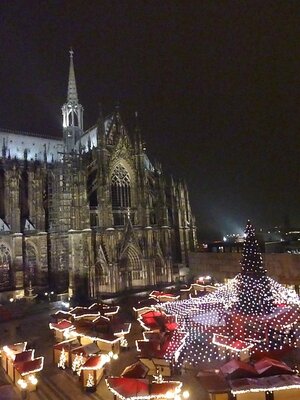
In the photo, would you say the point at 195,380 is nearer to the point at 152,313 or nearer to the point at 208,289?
the point at 152,313

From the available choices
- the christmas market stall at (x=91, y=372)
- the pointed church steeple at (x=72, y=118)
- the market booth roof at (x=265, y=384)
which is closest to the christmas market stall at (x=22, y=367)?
the christmas market stall at (x=91, y=372)

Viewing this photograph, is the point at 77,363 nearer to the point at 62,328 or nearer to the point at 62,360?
the point at 62,360

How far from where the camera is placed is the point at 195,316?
1030 inches

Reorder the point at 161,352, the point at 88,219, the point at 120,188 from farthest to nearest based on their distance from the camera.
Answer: the point at 120,188
the point at 88,219
the point at 161,352

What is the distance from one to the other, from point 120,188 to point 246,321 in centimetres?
2722

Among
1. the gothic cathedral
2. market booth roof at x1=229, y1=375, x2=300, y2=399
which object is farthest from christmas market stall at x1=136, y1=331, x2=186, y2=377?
the gothic cathedral

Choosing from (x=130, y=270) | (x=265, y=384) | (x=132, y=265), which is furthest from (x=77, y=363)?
(x=132, y=265)

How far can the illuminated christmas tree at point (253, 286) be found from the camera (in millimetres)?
23188

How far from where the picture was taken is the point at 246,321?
886 inches

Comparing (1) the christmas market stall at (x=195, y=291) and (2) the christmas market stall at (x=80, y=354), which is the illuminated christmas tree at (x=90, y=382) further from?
(1) the christmas market stall at (x=195, y=291)

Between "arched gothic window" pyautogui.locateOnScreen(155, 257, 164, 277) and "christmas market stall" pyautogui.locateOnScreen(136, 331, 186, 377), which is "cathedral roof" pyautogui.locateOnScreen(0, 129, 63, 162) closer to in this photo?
"arched gothic window" pyautogui.locateOnScreen(155, 257, 164, 277)

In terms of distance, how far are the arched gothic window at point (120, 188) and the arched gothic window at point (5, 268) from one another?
1415cm

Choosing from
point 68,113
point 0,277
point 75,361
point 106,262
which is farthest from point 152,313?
point 68,113

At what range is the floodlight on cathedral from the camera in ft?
67.2
